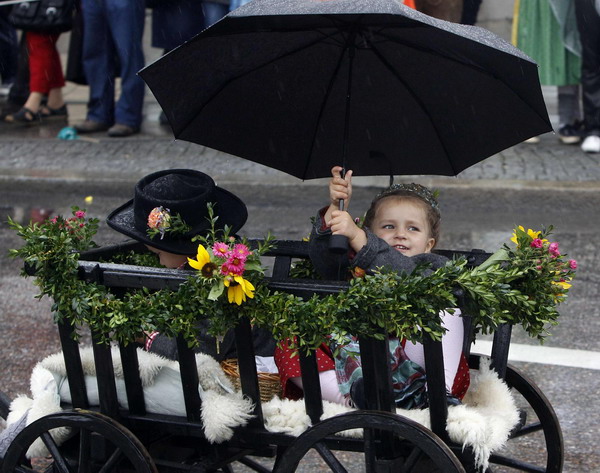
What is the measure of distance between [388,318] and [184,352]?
586 mm

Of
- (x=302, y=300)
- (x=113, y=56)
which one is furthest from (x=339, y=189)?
(x=113, y=56)

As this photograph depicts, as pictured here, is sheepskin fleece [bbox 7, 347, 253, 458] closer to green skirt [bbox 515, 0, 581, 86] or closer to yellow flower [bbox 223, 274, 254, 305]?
yellow flower [bbox 223, 274, 254, 305]

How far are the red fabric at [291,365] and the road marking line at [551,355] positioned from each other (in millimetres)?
1800

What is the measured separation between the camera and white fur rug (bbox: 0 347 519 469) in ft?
9.05

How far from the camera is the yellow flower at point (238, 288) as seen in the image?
106 inches

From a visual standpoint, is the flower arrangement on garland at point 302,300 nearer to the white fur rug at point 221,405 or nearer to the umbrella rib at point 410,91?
the white fur rug at point 221,405

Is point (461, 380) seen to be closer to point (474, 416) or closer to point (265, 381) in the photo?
point (474, 416)

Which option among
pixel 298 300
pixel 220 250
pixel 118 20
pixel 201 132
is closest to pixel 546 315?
pixel 298 300

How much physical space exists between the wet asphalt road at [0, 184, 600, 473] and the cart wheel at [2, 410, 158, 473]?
57.9 inches

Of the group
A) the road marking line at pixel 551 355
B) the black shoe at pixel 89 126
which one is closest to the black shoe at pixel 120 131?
the black shoe at pixel 89 126

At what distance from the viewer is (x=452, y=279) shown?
2668 mm

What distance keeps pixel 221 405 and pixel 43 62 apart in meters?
8.00

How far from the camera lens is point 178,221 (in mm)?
3186

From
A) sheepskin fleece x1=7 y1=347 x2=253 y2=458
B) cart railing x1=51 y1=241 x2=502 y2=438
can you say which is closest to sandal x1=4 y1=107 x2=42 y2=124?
sheepskin fleece x1=7 y1=347 x2=253 y2=458
